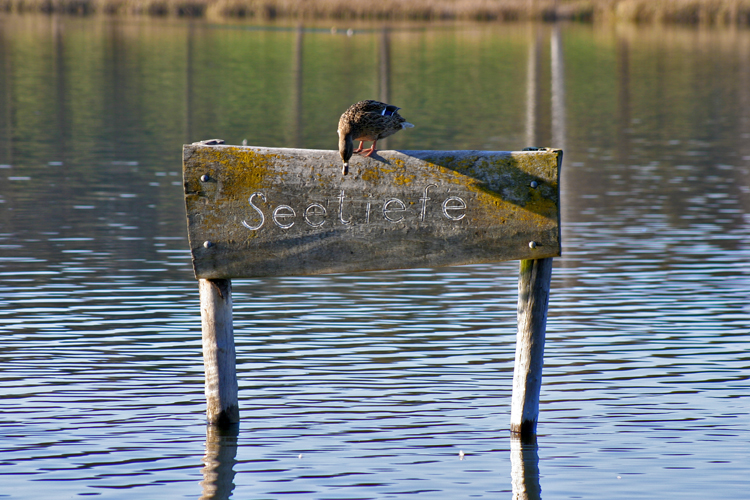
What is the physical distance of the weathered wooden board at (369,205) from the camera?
759cm

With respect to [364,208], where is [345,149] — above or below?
above

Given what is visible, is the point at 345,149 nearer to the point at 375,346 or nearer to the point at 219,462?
the point at 219,462

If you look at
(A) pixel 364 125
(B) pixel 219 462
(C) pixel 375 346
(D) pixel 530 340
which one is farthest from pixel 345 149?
(C) pixel 375 346

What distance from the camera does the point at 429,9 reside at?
67125 mm

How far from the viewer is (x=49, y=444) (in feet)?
25.3

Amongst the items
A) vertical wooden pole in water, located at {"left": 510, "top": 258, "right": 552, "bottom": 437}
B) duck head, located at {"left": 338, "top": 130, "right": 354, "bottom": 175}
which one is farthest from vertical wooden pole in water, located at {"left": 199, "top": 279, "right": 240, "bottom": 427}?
vertical wooden pole in water, located at {"left": 510, "top": 258, "right": 552, "bottom": 437}

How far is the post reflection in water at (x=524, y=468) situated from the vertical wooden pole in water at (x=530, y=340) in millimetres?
98

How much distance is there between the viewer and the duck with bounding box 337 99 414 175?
758 centimetres

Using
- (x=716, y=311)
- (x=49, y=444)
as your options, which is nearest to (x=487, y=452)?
(x=49, y=444)

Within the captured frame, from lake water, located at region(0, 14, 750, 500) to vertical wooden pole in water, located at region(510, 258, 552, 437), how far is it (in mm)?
235

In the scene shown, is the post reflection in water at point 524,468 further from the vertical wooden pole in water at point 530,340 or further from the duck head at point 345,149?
the duck head at point 345,149

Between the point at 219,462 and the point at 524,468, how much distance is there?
6.25ft

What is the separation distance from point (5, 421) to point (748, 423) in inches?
201

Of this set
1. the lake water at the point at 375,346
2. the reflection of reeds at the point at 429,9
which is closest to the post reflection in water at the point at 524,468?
the lake water at the point at 375,346
